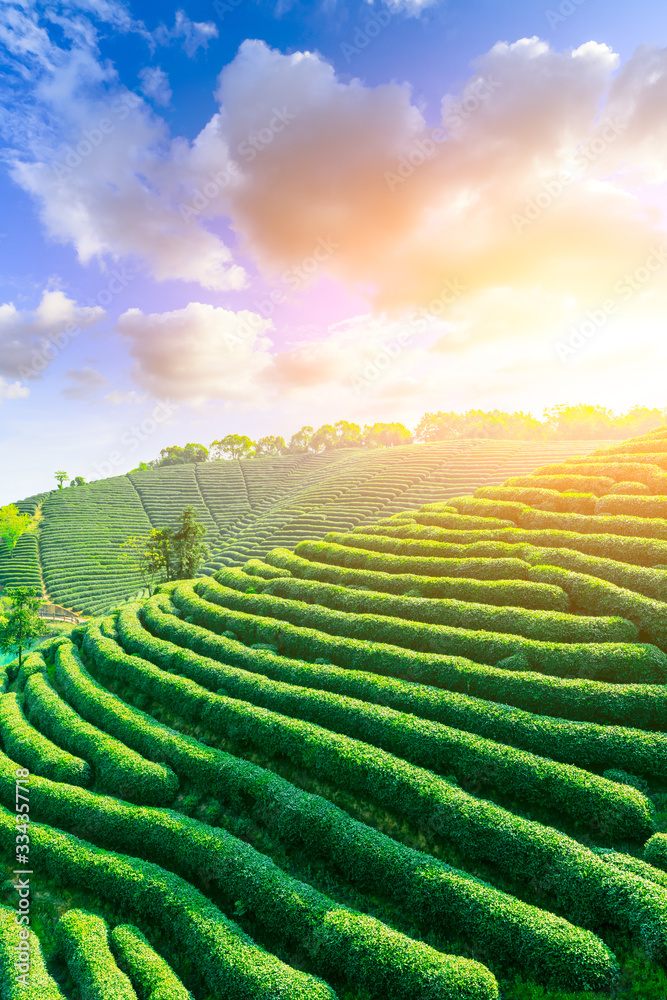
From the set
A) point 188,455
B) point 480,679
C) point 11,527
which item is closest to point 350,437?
point 188,455

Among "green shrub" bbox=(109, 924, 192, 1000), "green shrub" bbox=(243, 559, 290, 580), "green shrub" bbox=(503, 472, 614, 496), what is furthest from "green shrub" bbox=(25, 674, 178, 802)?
"green shrub" bbox=(503, 472, 614, 496)

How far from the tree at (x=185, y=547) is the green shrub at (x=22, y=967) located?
34783mm

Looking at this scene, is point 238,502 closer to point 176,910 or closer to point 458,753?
point 458,753

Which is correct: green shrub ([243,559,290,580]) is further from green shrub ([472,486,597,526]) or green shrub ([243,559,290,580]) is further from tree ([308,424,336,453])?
tree ([308,424,336,453])

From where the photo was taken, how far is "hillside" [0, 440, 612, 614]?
58.6 m

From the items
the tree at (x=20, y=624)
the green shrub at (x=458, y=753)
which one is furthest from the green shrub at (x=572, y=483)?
the tree at (x=20, y=624)

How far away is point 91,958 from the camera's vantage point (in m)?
11.3

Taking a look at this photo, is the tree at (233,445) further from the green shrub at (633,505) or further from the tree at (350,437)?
the green shrub at (633,505)

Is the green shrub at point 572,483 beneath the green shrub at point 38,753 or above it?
above

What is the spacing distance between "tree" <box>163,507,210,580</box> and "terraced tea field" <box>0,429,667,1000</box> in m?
19.7

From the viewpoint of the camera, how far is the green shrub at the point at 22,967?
35.0 feet

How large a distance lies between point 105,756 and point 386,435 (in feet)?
501

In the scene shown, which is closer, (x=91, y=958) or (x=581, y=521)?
(x=91, y=958)

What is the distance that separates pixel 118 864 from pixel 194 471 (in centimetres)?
10676
